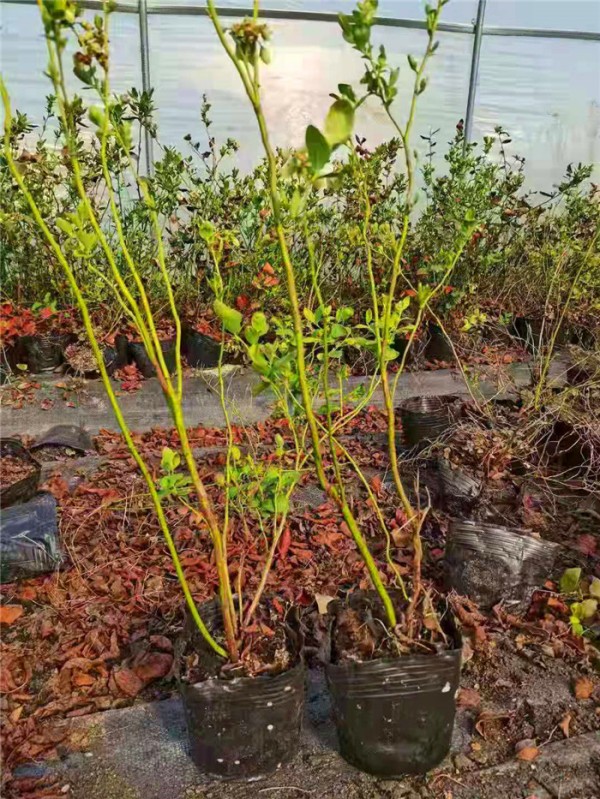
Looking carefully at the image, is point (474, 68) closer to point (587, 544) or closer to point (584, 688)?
point (587, 544)

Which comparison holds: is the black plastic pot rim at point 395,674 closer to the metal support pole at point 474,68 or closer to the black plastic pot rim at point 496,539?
the black plastic pot rim at point 496,539

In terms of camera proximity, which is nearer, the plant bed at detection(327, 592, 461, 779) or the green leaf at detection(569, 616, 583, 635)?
the plant bed at detection(327, 592, 461, 779)

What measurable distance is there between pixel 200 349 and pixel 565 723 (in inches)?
126

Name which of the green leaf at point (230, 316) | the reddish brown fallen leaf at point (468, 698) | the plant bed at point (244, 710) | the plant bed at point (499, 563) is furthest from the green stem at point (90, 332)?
the plant bed at point (499, 563)

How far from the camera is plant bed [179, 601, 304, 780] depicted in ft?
5.06

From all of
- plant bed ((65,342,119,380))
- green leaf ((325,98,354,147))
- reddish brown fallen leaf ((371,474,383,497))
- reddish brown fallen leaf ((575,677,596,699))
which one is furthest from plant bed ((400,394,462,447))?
green leaf ((325,98,354,147))

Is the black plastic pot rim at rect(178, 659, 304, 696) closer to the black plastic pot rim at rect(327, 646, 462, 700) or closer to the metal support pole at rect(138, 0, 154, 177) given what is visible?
the black plastic pot rim at rect(327, 646, 462, 700)

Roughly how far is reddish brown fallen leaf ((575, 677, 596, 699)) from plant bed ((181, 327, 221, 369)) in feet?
9.82

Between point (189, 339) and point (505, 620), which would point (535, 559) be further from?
point (189, 339)

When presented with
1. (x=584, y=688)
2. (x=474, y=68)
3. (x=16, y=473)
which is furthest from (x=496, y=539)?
(x=474, y=68)

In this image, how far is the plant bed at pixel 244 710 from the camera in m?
1.54

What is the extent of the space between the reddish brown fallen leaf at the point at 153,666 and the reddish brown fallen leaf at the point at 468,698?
0.83 metres

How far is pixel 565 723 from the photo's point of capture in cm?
177

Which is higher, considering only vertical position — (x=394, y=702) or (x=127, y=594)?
(x=394, y=702)
